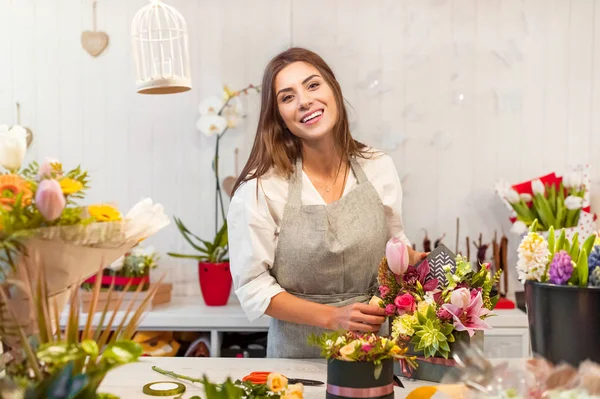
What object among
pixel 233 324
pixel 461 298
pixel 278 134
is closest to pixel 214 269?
pixel 233 324

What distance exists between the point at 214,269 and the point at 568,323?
1974 mm

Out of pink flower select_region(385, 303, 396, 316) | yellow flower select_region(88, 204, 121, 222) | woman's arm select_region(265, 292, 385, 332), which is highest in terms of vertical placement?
yellow flower select_region(88, 204, 121, 222)

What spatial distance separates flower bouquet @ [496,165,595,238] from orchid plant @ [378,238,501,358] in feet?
4.99

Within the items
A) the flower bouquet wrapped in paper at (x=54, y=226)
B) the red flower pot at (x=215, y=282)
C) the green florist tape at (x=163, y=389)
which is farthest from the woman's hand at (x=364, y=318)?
the red flower pot at (x=215, y=282)

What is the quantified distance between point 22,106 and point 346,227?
196 cm

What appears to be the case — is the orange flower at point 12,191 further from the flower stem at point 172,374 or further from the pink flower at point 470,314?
the pink flower at point 470,314

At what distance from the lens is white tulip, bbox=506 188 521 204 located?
289 cm

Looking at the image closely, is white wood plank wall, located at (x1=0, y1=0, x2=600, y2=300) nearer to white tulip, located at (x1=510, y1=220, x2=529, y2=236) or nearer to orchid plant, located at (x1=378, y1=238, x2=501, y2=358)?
white tulip, located at (x1=510, y1=220, x2=529, y2=236)

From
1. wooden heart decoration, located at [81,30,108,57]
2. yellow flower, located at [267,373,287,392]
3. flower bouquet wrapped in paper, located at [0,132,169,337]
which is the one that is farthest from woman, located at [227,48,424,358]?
wooden heart decoration, located at [81,30,108,57]

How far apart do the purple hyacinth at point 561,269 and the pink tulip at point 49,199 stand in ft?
2.59

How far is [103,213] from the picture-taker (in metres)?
1.01

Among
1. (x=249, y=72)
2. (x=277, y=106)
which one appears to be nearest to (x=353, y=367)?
(x=277, y=106)

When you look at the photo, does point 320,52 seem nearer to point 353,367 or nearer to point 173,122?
point 173,122

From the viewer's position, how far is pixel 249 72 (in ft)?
10.3
